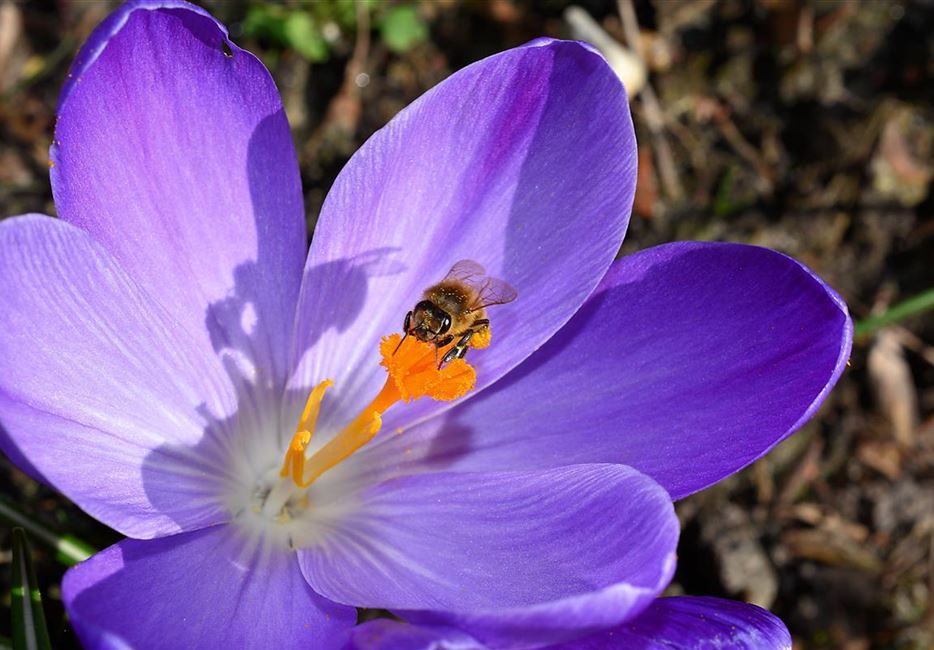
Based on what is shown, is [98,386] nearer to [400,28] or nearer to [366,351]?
[366,351]

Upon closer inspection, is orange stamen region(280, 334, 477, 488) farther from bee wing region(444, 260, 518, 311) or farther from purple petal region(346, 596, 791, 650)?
purple petal region(346, 596, 791, 650)

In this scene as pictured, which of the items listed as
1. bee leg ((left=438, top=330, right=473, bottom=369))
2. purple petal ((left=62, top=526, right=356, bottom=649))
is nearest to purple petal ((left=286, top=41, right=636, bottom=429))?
bee leg ((left=438, top=330, right=473, bottom=369))

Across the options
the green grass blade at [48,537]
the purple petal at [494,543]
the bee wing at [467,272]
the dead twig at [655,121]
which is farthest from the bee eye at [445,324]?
the dead twig at [655,121]

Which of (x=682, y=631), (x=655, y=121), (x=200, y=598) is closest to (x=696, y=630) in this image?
(x=682, y=631)

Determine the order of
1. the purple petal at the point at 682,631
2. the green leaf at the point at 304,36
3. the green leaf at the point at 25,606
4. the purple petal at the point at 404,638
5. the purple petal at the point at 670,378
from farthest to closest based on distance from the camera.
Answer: the green leaf at the point at 304,36, the purple petal at the point at 670,378, the green leaf at the point at 25,606, the purple petal at the point at 682,631, the purple petal at the point at 404,638

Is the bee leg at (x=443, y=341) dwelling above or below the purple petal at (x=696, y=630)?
above

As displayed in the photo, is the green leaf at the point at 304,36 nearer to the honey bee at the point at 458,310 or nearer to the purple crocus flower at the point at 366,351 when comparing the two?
the purple crocus flower at the point at 366,351

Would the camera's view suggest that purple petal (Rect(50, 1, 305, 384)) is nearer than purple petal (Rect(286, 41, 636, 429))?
Yes
